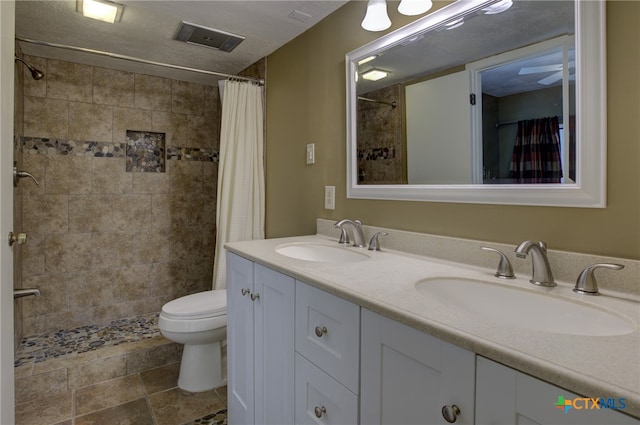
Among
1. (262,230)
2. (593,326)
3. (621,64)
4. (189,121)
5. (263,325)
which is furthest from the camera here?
(189,121)

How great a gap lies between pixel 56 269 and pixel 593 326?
325 centimetres

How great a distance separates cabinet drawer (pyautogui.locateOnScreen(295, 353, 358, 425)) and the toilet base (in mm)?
1186

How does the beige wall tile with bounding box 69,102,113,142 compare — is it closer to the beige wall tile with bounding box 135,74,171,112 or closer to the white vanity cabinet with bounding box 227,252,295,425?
the beige wall tile with bounding box 135,74,171,112

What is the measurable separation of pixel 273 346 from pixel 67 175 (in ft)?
7.89

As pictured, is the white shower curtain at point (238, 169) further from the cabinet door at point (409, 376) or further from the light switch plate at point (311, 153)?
the cabinet door at point (409, 376)

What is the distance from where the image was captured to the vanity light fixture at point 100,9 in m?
1.85

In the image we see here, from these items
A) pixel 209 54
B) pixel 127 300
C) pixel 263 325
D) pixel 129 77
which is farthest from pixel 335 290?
pixel 129 77

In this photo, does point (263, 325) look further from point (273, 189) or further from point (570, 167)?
point (273, 189)

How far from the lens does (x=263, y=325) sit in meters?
1.37

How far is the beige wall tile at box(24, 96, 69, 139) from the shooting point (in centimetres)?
256

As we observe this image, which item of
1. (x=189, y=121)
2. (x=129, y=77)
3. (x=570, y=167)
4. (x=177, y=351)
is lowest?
(x=177, y=351)

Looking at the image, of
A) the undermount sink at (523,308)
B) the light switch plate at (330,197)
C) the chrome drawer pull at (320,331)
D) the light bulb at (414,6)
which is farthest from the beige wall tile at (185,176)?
the undermount sink at (523,308)

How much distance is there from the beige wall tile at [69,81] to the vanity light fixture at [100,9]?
0.91 meters

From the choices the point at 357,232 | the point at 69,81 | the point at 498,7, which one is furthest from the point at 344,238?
the point at 69,81
